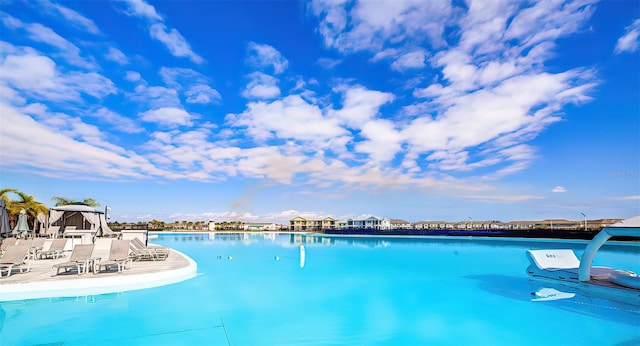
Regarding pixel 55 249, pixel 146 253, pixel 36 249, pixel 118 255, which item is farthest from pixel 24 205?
pixel 118 255

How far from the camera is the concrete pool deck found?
255 inches

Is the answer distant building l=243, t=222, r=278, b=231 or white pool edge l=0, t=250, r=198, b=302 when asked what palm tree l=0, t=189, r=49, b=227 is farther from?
distant building l=243, t=222, r=278, b=231

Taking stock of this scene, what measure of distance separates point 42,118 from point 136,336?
17.1 m

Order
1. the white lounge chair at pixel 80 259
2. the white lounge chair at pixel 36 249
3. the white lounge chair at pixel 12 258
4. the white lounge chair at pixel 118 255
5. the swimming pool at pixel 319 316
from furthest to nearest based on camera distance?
the white lounge chair at pixel 36 249 → the white lounge chair at pixel 118 255 → the white lounge chair at pixel 80 259 → the white lounge chair at pixel 12 258 → the swimming pool at pixel 319 316

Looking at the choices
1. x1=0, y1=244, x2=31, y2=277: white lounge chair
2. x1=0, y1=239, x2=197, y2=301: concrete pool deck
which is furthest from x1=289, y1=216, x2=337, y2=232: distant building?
x1=0, y1=244, x2=31, y2=277: white lounge chair

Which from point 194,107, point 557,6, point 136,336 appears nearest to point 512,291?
point 136,336

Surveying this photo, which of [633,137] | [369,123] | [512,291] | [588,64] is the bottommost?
[512,291]

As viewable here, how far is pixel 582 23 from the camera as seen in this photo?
13.7 metres

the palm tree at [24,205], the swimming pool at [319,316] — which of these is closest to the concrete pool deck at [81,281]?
the swimming pool at [319,316]

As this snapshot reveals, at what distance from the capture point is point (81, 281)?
22.8ft

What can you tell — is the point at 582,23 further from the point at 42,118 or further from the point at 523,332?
the point at 42,118

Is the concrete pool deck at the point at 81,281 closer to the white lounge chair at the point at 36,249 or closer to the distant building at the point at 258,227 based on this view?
the white lounge chair at the point at 36,249

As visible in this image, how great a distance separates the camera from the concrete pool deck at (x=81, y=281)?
21.3 ft

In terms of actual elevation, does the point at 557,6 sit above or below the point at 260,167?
above
